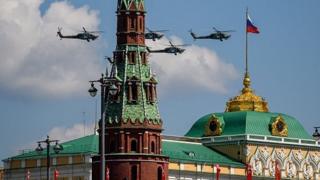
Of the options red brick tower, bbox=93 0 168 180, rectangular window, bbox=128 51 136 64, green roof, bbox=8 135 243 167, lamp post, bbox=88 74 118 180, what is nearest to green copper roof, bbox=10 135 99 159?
green roof, bbox=8 135 243 167

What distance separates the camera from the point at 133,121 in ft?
516

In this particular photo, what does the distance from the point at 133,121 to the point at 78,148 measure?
106ft

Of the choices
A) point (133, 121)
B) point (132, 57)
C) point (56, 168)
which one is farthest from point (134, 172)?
point (56, 168)

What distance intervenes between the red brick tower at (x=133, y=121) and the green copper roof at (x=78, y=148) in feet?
83.0

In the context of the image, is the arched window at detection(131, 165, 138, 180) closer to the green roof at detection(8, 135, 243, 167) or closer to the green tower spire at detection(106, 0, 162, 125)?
the green tower spire at detection(106, 0, 162, 125)

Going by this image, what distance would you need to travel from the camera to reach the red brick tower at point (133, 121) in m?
157

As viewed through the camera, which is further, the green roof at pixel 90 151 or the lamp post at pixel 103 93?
the green roof at pixel 90 151

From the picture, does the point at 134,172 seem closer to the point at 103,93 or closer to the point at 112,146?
the point at 112,146

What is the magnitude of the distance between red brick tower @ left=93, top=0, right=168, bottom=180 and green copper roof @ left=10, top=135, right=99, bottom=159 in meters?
25.3

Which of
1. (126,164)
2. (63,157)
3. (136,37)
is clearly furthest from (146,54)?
(63,157)

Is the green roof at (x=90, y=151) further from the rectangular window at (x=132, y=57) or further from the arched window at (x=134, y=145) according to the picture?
the rectangular window at (x=132, y=57)

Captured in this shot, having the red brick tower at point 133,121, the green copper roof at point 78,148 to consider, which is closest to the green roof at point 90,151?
the green copper roof at point 78,148

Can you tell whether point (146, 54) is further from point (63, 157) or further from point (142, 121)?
point (63, 157)

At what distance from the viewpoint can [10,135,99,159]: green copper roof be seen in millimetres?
185875
